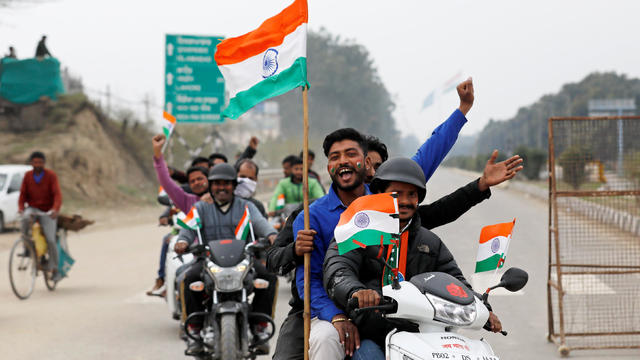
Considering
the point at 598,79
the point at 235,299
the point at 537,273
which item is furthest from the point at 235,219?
the point at 598,79

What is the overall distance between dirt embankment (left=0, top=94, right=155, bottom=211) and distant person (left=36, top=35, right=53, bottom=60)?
3049 mm

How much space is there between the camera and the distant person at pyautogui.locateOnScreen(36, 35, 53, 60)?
2861 cm

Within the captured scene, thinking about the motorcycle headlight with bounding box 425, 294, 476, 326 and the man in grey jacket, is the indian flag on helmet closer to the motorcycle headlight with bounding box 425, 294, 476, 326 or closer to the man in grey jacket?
the man in grey jacket

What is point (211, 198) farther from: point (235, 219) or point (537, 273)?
point (537, 273)

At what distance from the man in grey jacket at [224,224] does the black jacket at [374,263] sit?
10.1ft

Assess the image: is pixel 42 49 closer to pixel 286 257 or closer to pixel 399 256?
pixel 286 257

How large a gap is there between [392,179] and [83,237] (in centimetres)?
1699

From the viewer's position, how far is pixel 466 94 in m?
4.98

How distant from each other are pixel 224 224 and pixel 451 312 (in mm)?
4206

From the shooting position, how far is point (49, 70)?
100.0 ft

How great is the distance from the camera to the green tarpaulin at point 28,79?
96.3 ft

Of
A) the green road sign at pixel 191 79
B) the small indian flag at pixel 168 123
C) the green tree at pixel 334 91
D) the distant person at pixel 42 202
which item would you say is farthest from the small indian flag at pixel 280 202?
the green tree at pixel 334 91

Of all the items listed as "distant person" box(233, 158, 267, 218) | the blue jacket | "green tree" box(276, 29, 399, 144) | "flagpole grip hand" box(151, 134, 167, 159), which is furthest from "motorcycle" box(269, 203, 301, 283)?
"green tree" box(276, 29, 399, 144)

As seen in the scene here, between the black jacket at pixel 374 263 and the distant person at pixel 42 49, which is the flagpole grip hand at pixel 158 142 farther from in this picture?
the distant person at pixel 42 49
